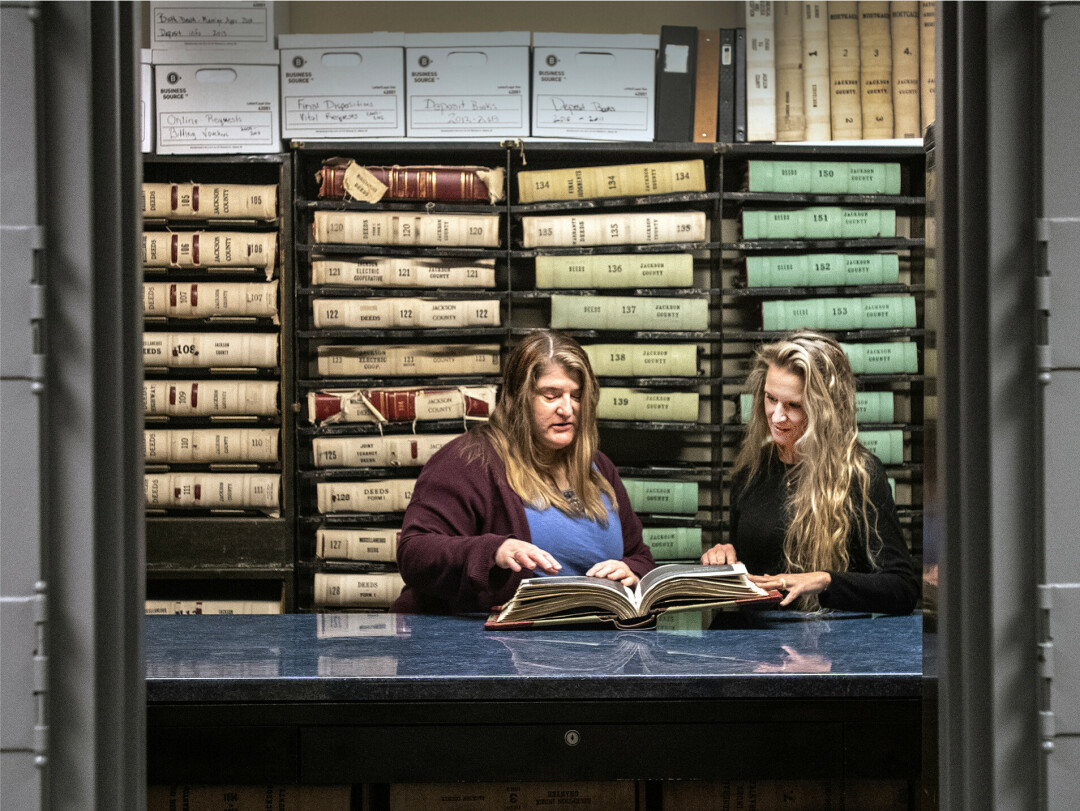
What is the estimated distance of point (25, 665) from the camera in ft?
3.30

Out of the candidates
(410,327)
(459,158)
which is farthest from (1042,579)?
(459,158)

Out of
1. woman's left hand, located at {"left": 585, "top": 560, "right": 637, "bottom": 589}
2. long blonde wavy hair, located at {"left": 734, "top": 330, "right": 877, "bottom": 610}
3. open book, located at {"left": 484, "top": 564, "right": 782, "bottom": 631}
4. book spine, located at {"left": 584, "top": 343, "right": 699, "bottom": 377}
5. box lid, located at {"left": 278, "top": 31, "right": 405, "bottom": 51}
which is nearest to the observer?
open book, located at {"left": 484, "top": 564, "right": 782, "bottom": 631}

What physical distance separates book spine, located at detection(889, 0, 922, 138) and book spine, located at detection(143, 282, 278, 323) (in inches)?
104

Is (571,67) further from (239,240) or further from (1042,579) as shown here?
(1042,579)

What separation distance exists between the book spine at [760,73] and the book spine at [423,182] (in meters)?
1.07

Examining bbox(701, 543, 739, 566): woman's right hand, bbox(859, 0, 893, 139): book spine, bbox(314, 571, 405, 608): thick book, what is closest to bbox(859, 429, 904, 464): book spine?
bbox(859, 0, 893, 139): book spine

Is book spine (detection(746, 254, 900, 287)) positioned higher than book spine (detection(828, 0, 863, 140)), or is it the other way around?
book spine (detection(828, 0, 863, 140))

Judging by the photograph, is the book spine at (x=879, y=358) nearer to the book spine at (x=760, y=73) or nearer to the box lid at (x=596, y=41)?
the book spine at (x=760, y=73)

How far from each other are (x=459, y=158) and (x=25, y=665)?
11.2 ft

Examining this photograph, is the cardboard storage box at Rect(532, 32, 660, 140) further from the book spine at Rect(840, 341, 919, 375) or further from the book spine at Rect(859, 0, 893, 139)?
the book spine at Rect(840, 341, 919, 375)

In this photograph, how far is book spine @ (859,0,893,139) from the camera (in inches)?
157

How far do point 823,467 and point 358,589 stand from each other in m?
2.14

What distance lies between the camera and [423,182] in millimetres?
3963

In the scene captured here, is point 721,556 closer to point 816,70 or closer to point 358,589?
point 358,589
